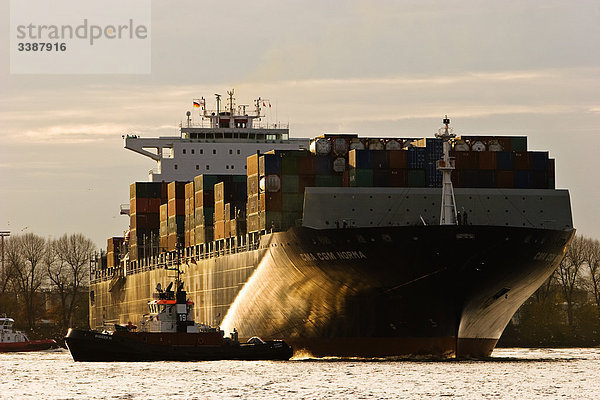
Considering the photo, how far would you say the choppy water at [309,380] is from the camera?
183 feet

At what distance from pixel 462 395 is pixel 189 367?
60.2 feet

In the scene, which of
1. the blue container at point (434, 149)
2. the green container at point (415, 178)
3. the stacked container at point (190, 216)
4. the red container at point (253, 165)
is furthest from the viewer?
the stacked container at point (190, 216)

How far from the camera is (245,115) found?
114688mm

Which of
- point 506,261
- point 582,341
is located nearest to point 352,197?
point 506,261

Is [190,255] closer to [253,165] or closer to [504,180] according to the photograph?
[253,165]

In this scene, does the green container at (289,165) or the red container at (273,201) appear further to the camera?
the red container at (273,201)

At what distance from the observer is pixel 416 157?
74.4 m

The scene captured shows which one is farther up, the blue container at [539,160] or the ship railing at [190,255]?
the blue container at [539,160]

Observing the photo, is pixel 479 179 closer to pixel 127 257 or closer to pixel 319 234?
pixel 319 234

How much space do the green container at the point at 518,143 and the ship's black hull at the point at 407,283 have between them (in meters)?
5.99

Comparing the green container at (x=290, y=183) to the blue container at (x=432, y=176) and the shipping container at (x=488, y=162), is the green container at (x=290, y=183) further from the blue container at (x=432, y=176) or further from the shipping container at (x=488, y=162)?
the shipping container at (x=488, y=162)

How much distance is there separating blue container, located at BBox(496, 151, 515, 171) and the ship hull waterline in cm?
442

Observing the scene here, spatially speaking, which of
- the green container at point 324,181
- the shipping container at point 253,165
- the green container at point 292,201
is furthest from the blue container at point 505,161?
the shipping container at point 253,165

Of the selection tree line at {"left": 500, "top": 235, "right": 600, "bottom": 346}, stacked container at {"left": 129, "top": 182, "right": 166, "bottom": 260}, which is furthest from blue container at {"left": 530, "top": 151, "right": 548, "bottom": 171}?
tree line at {"left": 500, "top": 235, "right": 600, "bottom": 346}
